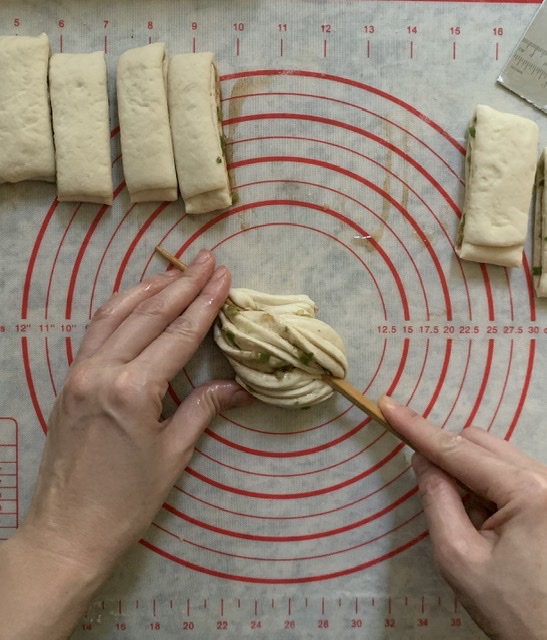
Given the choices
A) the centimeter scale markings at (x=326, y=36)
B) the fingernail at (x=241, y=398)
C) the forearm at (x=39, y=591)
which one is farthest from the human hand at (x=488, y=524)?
the centimeter scale markings at (x=326, y=36)

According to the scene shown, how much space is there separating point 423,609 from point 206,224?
952 millimetres

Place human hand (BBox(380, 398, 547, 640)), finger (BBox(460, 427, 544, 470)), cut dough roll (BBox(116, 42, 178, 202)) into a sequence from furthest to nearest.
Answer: cut dough roll (BBox(116, 42, 178, 202)) → finger (BBox(460, 427, 544, 470)) → human hand (BBox(380, 398, 547, 640))

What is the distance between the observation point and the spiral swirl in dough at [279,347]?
1.17m

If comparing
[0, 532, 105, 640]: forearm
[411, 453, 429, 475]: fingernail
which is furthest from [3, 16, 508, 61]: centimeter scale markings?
[0, 532, 105, 640]: forearm

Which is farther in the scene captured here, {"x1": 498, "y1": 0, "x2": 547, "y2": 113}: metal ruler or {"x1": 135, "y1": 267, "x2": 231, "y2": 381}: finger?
{"x1": 498, "y1": 0, "x2": 547, "y2": 113}: metal ruler

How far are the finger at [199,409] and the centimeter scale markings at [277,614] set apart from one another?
34 cm

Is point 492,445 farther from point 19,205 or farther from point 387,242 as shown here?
point 19,205

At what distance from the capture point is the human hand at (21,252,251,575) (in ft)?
3.50

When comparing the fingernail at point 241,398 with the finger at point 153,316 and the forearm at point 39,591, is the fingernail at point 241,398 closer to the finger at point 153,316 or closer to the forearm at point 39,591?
the finger at point 153,316

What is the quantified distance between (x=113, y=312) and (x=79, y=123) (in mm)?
397

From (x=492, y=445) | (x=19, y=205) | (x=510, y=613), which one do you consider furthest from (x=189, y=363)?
(x=510, y=613)

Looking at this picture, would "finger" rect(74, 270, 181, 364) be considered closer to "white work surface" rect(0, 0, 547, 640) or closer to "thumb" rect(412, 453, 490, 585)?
"white work surface" rect(0, 0, 547, 640)

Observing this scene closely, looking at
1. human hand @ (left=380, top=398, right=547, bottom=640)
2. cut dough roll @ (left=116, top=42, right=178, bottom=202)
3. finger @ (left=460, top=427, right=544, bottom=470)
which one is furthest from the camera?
cut dough roll @ (left=116, top=42, right=178, bottom=202)

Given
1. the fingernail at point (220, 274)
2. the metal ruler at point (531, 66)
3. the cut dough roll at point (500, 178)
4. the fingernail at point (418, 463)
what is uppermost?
A: the metal ruler at point (531, 66)
